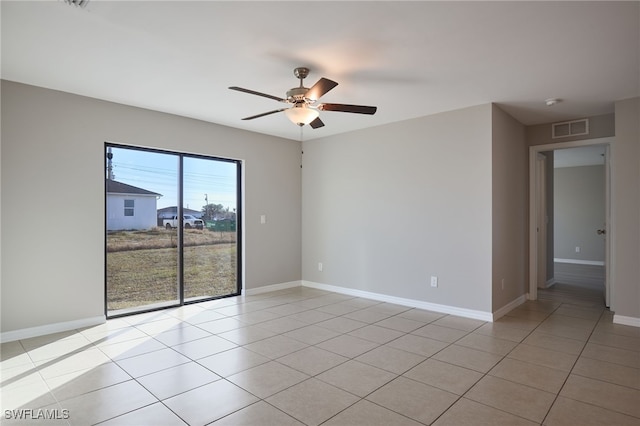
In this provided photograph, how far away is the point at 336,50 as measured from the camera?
2.77 meters

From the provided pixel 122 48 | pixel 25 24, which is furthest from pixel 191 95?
pixel 25 24

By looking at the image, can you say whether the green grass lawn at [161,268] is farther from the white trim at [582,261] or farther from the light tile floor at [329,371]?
the white trim at [582,261]

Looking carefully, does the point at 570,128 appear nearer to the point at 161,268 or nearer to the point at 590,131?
the point at 590,131

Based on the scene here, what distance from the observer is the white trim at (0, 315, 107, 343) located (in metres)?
3.43

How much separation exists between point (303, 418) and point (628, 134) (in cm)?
451

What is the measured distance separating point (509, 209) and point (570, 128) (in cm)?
151

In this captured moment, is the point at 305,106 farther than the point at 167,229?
No

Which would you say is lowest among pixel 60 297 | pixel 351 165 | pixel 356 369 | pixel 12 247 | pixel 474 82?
pixel 356 369

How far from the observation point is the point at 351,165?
5523 millimetres

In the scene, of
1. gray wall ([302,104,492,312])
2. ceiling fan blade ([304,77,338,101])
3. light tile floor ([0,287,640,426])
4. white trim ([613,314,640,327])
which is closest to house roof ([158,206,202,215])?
light tile floor ([0,287,640,426])

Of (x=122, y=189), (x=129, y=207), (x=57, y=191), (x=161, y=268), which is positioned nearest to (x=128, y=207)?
(x=129, y=207)

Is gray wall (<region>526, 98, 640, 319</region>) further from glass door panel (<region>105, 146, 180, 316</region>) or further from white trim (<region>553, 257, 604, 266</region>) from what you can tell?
white trim (<region>553, 257, 604, 266</region>)

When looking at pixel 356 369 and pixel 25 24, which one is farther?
pixel 356 369

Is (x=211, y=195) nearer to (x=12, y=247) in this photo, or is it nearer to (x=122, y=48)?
(x=12, y=247)
